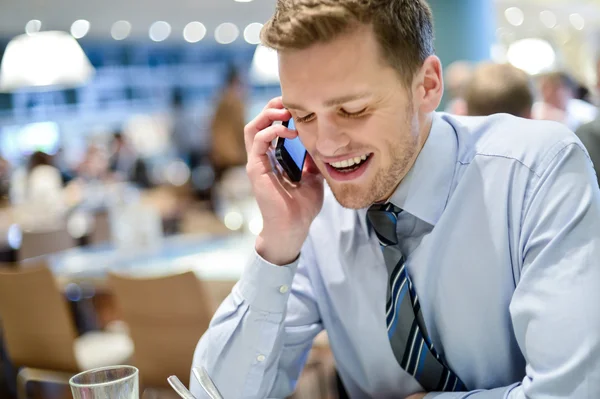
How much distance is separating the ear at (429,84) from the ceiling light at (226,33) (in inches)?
533

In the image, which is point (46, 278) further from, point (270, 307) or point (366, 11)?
point (366, 11)

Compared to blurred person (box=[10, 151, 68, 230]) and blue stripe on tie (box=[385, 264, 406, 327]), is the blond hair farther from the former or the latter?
blurred person (box=[10, 151, 68, 230])

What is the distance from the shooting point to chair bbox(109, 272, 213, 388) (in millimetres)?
2725

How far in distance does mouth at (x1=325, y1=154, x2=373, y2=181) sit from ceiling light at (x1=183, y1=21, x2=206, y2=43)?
13087 millimetres

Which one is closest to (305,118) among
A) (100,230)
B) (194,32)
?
(100,230)

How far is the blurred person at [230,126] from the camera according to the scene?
8047 mm

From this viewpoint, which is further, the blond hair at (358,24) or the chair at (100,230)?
the chair at (100,230)

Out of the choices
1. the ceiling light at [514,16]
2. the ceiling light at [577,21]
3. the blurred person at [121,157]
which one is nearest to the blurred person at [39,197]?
the blurred person at [121,157]

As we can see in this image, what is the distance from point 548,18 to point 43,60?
14208 millimetres

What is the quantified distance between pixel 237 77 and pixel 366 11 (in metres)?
7.02

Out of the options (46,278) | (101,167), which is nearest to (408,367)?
(46,278)

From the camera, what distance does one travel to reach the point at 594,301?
1.09 metres

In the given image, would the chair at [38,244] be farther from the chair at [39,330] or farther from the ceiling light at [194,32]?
the ceiling light at [194,32]

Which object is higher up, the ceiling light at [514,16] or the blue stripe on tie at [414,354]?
the ceiling light at [514,16]
